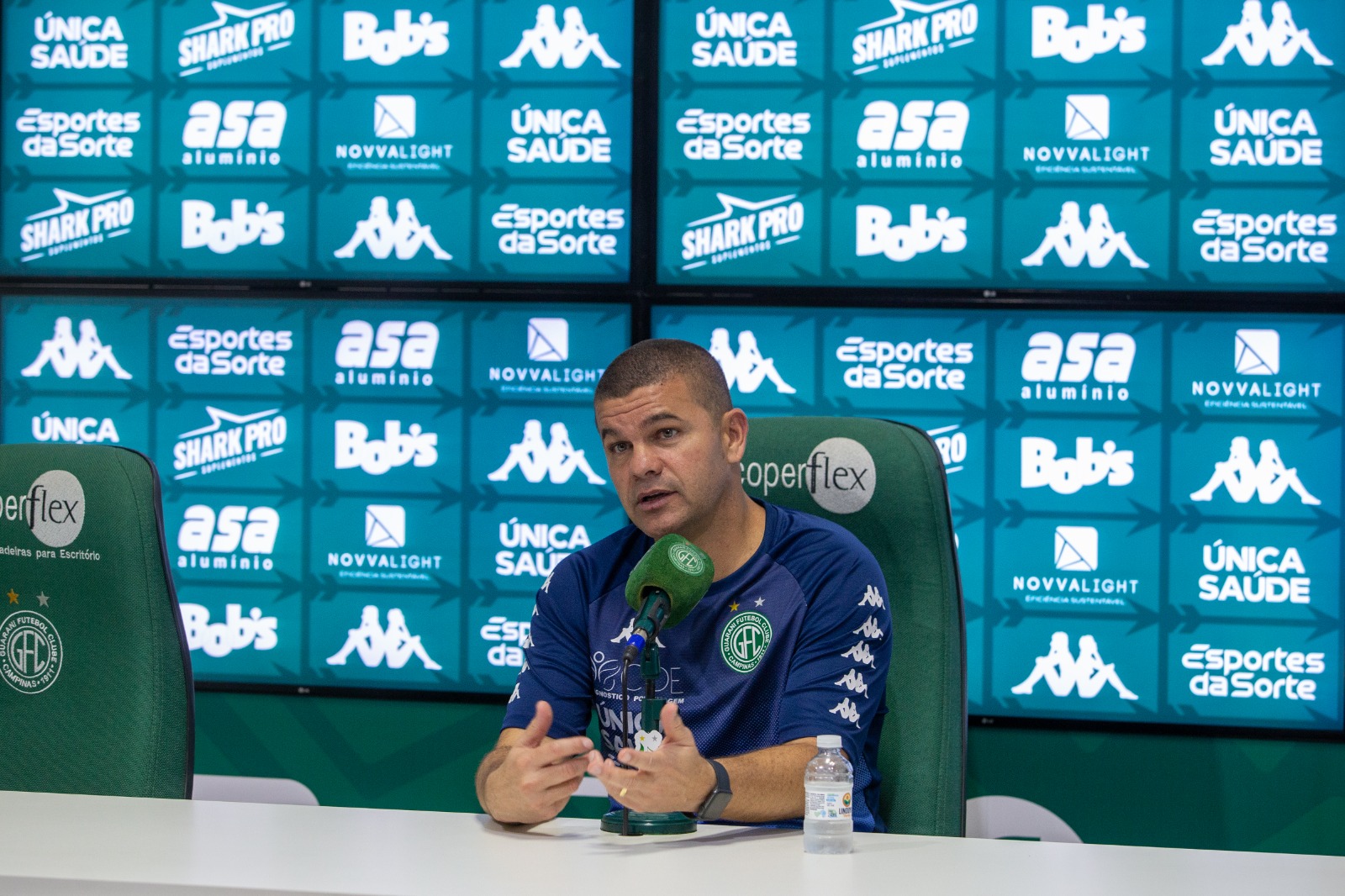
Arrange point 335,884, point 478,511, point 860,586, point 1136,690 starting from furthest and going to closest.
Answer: point 478,511 < point 1136,690 < point 860,586 < point 335,884

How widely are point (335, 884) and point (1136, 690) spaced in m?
1.90

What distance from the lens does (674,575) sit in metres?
1.42

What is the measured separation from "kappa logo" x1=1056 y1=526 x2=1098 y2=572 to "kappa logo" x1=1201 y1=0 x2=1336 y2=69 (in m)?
1.03

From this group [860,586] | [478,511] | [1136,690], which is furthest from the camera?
[478,511]

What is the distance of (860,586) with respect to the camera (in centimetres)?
164

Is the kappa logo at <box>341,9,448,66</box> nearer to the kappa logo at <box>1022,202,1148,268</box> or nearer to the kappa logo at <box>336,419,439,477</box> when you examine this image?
the kappa logo at <box>336,419,439,477</box>

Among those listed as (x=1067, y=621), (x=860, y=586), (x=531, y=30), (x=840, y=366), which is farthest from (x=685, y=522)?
(x=531, y=30)

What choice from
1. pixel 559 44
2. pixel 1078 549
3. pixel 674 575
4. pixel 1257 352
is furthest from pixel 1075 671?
pixel 559 44

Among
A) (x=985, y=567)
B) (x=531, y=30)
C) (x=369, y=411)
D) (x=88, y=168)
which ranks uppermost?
(x=531, y=30)

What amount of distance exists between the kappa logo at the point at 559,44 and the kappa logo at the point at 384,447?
34.0 inches

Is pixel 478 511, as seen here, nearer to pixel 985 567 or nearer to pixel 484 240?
pixel 484 240

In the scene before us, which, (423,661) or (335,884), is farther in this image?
(423,661)

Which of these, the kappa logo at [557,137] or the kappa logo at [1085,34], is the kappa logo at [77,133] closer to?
the kappa logo at [557,137]

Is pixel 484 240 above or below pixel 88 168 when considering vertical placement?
below
